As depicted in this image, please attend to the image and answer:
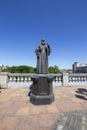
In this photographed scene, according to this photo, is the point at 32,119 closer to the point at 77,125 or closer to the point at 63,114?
the point at 63,114

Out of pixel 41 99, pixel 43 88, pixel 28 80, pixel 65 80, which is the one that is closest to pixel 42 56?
pixel 43 88

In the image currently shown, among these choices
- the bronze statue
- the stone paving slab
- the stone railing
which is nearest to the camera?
the stone paving slab

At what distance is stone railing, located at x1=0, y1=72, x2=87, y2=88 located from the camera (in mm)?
9109

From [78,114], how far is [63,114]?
1.85ft

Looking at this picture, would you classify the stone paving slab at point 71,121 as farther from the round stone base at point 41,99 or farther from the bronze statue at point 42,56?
the bronze statue at point 42,56

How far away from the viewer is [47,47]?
5785 mm

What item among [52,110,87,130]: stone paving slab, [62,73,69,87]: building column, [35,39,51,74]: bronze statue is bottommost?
[52,110,87,130]: stone paving slab

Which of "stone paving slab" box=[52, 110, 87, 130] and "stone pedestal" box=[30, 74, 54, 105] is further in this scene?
"stone pedestal" box=[30, 74, 54, 105]

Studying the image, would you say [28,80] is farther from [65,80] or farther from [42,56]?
[42,56]

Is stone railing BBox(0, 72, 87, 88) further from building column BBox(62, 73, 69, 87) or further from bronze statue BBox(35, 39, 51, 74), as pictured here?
bronze statue BBox(35, 39, 51, 74)

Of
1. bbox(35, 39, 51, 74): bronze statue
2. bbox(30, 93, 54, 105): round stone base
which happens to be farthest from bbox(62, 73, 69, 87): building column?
bbox(30, 93, 54, 105): round stone base

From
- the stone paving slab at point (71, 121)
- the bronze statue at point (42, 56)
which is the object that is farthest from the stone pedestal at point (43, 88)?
the stone paving slab at point (71, 121)

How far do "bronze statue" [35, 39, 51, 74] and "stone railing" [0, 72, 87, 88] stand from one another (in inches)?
176

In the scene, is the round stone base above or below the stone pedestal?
below
